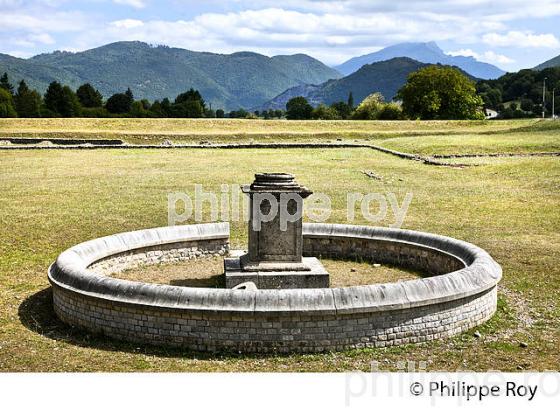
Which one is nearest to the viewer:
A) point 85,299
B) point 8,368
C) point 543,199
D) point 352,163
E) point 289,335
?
point 8,368

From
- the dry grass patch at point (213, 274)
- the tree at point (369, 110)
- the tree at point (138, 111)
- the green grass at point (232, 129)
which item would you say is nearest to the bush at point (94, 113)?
the tree at point (138, 111)

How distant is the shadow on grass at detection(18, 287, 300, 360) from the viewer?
7.89m

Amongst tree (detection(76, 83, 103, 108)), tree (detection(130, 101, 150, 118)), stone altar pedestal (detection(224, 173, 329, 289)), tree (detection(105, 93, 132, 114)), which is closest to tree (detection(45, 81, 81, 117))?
tree (detection(130, 101, 150, 118))

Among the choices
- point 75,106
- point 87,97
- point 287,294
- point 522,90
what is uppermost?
point 522,90

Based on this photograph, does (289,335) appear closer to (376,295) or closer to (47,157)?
(376,295)

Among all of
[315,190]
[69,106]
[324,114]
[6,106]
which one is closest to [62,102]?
[69,106]

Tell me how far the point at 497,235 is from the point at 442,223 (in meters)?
1.84

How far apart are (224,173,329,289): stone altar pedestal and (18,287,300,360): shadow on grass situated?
2.37 metres

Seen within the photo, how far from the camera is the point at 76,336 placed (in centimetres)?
859

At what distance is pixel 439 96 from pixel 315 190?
58.6 metres

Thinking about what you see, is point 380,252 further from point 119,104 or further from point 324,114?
point 324,114

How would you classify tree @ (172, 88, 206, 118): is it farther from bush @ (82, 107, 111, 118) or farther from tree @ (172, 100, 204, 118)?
bush @ (82, 107, 111, 118)

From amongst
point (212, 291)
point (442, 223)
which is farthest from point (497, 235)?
point (212, 291)

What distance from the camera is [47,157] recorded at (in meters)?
36.7
